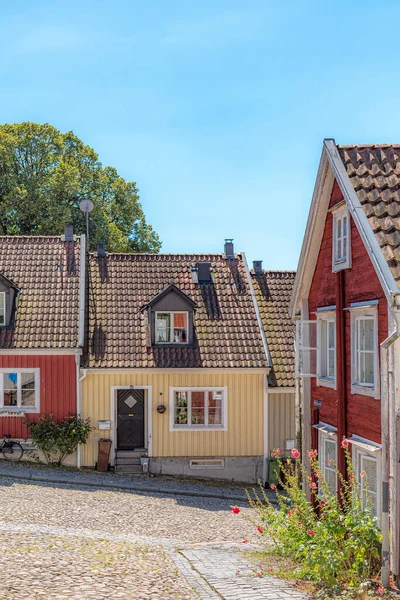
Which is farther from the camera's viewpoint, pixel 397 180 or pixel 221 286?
pixel 221 286

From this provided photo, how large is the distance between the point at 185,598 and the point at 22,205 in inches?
1311

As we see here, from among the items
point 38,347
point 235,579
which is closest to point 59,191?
point 38,347

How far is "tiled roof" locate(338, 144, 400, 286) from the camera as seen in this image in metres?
12.0

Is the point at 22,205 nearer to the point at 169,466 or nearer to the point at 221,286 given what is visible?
the point at 221,286

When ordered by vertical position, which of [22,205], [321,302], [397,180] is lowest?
[321,302]

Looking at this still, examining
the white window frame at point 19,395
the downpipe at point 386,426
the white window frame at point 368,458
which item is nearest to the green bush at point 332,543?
the downpipe at point 386,426

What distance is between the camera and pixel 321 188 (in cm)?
1548

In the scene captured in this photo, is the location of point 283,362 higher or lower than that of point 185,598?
higher

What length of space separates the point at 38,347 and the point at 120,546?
1102 cm

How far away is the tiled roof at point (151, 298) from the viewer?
23656mm

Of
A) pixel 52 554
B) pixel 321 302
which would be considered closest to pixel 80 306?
pixel 321 302

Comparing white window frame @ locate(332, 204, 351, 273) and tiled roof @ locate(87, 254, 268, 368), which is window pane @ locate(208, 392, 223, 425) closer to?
tiled roof @ locate(87, 254, 268, 368)

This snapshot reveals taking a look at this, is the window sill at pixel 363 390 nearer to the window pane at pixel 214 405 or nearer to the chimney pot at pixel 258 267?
the window pane at pixel 214 405

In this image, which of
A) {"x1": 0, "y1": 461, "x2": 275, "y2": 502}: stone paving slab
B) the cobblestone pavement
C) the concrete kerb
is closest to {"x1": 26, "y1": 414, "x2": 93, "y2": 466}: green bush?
{"x1": 0, "y1": 461, "x2": 275, "y2": 502}: stone paving slab
